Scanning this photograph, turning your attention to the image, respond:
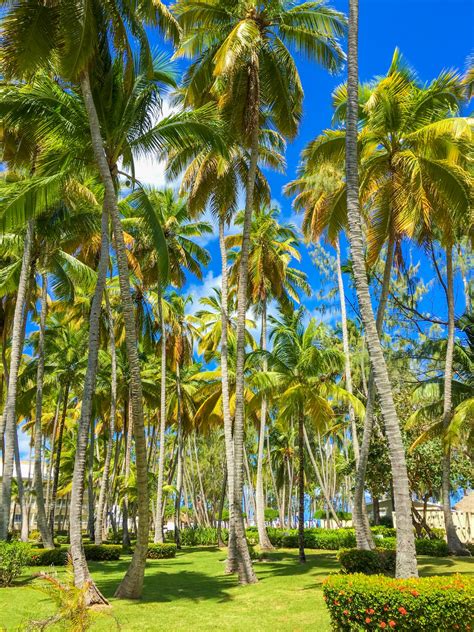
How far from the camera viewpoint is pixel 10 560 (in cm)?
1322

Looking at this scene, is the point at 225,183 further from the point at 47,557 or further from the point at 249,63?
the point at 47,557

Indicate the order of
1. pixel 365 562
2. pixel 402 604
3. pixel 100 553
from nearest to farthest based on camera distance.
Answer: pixel 402 604 < pixel 365 562 < pixel 100 553

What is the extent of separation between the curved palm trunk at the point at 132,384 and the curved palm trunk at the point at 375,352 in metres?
4.79

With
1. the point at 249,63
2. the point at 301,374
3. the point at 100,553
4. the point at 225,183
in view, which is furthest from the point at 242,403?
the point at 100,553

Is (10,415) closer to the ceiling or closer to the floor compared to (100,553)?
closer to the ceiling

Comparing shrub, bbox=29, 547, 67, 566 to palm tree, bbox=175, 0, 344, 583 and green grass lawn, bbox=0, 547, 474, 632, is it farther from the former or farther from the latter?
palm tree, bbox=175, 0, 344, 583

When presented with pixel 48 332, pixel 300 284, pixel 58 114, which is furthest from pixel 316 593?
pixel 48 332

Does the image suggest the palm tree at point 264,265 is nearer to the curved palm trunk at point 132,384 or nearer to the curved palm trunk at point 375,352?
the curved palm trunk at point 132,384

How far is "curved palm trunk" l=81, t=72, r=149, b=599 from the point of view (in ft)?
36.2

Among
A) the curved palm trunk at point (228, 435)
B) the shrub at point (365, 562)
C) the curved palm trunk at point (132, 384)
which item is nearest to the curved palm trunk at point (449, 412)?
the shrub at point (365, 562)

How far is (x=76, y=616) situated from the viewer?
4543mm

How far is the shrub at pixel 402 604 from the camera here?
22.4ft

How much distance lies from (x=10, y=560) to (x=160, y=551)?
11.6 metres

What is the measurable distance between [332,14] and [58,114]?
8.12 meters
